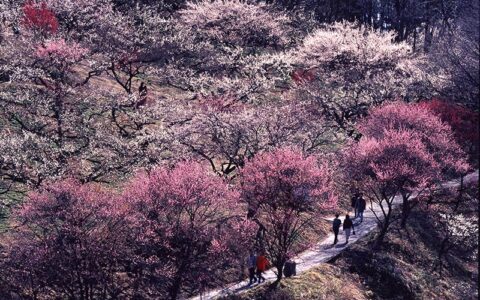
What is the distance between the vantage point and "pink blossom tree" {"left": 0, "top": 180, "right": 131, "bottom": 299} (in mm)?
21000

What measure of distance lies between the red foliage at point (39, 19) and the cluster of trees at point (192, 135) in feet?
0.55

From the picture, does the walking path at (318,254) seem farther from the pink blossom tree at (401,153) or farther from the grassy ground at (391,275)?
the pink blossom tree at (401,153)

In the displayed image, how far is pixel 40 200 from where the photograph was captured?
20984 mm

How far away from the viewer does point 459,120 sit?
1436 inches

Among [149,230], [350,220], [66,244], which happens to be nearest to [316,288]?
[350,220]

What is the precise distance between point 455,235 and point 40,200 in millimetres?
25502

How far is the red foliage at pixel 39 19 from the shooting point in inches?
1505

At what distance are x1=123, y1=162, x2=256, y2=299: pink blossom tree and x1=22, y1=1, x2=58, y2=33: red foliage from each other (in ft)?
67.0

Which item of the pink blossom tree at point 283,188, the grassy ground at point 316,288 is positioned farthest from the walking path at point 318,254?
the pink blossom tree at point 283,188

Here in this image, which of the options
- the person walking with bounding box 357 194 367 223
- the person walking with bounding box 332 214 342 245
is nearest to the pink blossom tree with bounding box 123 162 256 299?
the person walking with bounding box 332 214 342 245

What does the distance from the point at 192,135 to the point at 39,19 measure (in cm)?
1711

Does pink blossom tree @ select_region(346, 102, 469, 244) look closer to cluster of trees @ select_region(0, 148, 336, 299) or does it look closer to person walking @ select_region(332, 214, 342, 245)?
person walking @ select_region(332, 214, 342, 245)

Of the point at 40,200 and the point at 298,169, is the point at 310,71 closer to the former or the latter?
the point at 298,169

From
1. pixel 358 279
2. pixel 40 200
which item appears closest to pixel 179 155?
pixel 40 200
